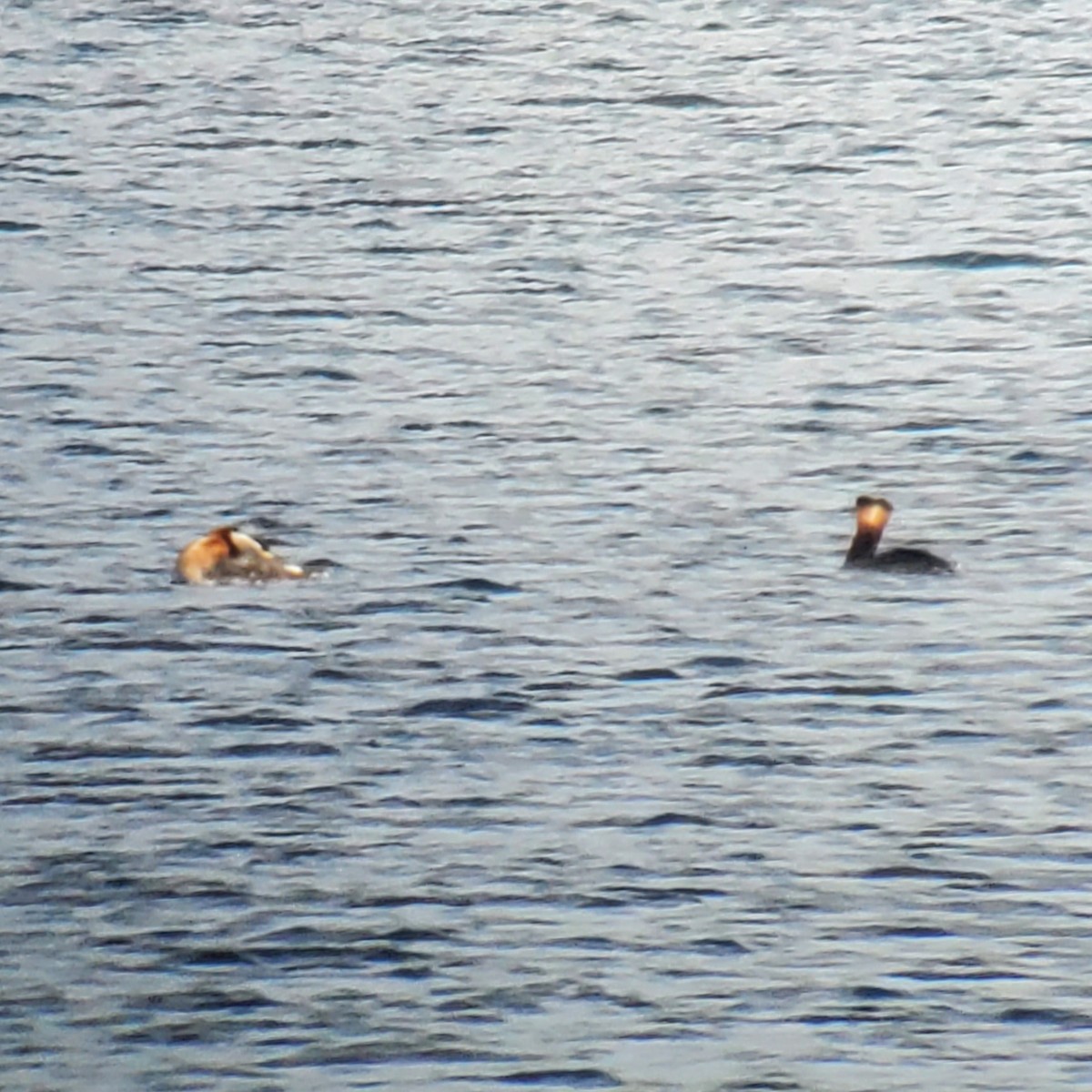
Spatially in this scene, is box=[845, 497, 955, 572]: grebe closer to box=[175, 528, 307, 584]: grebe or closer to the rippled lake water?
the rippled lake water

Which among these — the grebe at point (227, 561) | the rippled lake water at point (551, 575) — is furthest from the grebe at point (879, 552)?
the grebe at point (227, 561)

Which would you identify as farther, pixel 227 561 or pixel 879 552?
pixel 879 552

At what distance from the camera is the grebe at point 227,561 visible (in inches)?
718

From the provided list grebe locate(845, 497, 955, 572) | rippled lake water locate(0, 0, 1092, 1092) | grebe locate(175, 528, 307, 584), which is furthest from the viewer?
grebe locate(845, 497, 955, 572)

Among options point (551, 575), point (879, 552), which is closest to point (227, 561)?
point (551, 575)

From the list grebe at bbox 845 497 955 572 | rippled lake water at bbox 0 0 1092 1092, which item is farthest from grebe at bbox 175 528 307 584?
grebe at bbox 845 497 955 572

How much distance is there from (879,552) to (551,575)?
1.84 metres

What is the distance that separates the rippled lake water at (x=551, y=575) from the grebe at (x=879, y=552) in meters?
0.12

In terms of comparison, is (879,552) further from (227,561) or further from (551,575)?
(227,561)

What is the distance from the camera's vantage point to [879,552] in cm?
1858

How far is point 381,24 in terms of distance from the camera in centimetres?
3516

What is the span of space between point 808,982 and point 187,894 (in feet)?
9.07

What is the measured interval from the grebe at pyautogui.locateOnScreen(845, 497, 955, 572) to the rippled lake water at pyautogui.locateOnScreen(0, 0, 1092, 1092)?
12cm

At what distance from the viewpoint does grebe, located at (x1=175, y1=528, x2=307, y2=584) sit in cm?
1823
